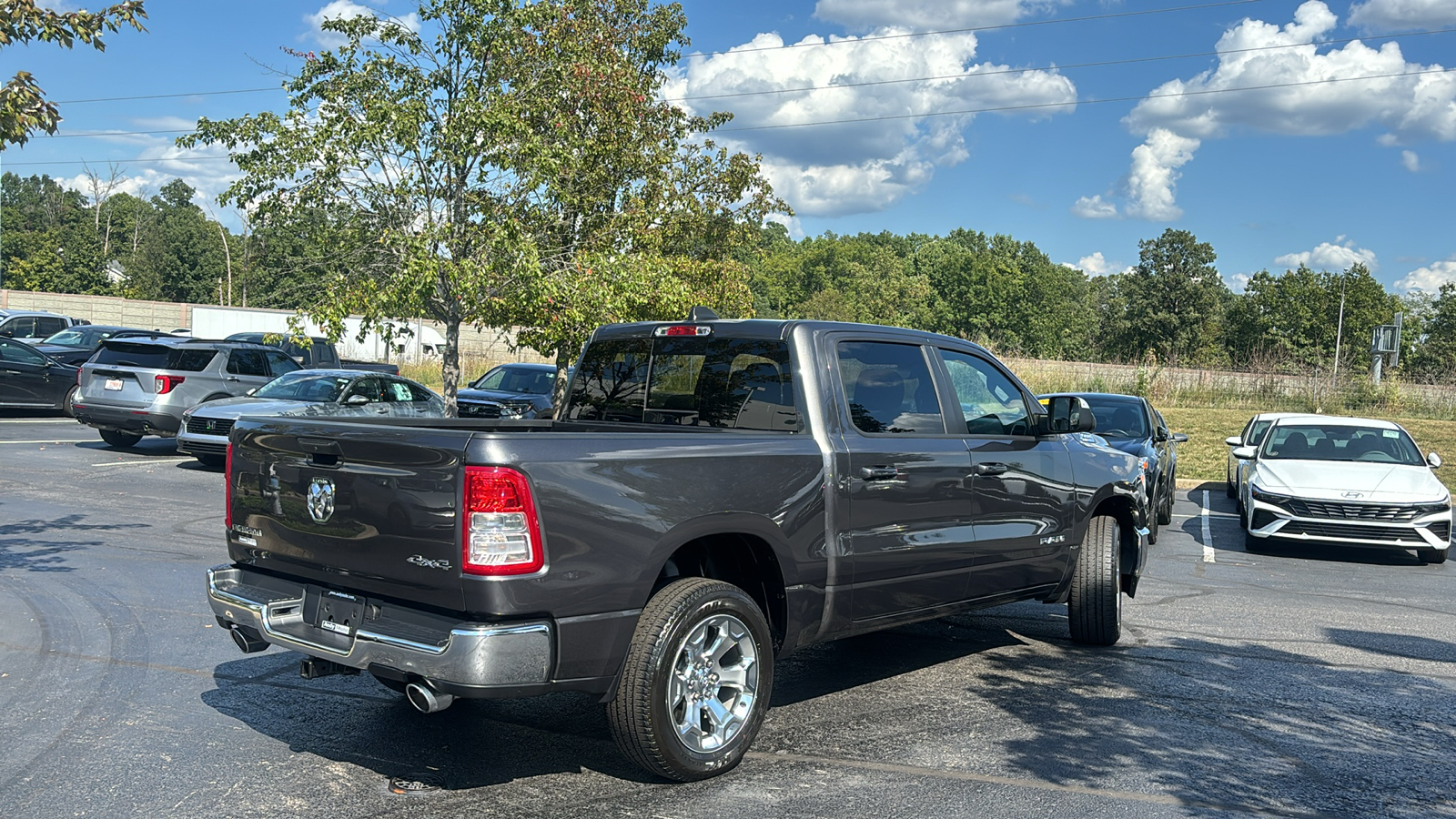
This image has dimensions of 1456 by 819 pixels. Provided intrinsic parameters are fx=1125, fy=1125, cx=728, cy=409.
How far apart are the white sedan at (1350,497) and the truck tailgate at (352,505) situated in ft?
34.2

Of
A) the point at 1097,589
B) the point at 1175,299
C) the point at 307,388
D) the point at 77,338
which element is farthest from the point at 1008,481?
the point at 1175,299

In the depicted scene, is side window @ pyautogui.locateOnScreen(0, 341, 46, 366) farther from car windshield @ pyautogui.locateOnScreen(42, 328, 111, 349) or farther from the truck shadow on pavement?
the truck shadow on pavement

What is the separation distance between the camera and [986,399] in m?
6.36

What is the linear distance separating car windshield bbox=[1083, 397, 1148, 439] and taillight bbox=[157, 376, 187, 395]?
12625 mm

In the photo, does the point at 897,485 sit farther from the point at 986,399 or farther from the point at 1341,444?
the point at 1341,444

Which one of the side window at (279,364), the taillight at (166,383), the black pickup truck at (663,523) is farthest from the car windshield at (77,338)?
the black pickup truck at (663,523)

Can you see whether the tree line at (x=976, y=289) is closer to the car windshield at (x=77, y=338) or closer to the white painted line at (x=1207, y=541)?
the car windshield at (x=77, y=338)

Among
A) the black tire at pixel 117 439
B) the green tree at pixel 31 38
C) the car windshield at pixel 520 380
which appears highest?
the green tree at pixel 31 38

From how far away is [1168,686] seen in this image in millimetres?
6262

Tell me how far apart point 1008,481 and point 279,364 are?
47.9ft

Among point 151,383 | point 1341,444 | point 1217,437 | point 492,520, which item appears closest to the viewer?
point 492,520

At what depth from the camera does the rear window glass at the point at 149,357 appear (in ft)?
53.3

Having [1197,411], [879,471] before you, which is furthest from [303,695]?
[1197,411]

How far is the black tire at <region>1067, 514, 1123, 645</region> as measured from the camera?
23.0ft
